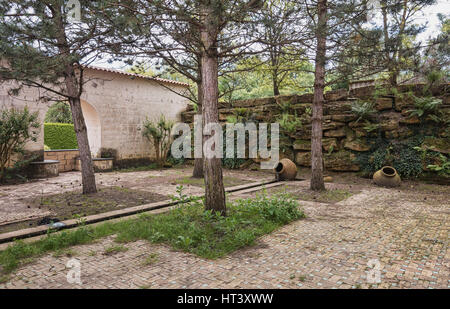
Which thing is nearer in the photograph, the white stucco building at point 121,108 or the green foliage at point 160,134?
the white stucco building at point 121,108

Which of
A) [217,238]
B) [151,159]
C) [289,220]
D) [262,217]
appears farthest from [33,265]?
[151,159]

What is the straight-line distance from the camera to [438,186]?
688cm

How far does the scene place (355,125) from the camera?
841cm

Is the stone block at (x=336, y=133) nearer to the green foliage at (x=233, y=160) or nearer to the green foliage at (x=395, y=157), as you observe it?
the green foliage at (x=395, y=157)

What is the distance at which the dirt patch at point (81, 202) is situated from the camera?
410 cm

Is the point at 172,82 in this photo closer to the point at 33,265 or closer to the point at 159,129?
the point at 159,129

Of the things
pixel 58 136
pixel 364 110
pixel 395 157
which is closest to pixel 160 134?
pixel 58 136

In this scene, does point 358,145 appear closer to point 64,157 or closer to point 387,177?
point 387,177

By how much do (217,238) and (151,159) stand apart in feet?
29.1

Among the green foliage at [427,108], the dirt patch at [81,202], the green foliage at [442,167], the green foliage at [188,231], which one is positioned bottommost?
the green foliage at [188,231]

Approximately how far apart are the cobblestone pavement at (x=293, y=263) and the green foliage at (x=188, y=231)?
14 cm

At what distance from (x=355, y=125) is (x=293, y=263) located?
6766 mm

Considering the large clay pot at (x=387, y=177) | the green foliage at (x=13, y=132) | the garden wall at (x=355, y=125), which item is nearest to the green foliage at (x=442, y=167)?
the garden wall at (x=355, y=125)

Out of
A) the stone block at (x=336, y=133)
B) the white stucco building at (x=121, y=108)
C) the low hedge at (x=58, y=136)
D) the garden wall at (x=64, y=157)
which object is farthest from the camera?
the low hedge at (x=58, y=136)
